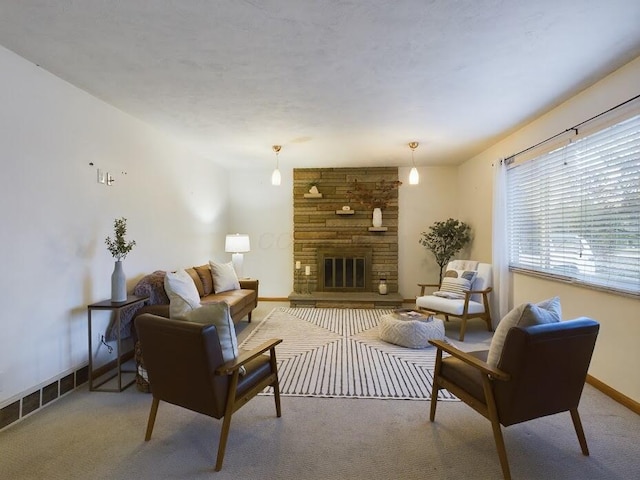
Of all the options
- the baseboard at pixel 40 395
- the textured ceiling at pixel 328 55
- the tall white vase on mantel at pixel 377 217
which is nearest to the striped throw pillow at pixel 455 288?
the tall white vase on mantel at pixel 377 217

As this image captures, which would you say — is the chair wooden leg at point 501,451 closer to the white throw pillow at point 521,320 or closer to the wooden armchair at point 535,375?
the wooden armchair at point 535,375

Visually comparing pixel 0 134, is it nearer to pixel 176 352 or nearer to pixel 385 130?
pixel 176 352

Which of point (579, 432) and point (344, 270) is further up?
point (344, 270)

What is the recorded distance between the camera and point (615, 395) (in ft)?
7.97

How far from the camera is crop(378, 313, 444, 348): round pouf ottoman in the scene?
3506mm

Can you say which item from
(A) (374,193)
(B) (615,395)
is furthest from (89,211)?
(B) (615,395)

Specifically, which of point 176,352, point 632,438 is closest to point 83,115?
point 176,352

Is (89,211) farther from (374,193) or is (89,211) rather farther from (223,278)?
(374,193)

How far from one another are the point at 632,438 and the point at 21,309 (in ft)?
13.4

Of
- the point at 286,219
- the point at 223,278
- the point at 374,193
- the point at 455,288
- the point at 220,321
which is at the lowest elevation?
the point at 455,288

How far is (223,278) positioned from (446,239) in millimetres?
3655

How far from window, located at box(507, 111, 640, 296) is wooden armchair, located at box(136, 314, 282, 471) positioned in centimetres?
278

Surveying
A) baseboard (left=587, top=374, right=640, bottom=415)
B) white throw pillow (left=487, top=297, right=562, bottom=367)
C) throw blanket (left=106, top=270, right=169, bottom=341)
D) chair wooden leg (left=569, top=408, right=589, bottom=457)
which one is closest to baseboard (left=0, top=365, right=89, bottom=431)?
throw blanket (left=106, top=270, right=169, bottom=341)

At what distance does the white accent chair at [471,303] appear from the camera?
3895 millimetres
